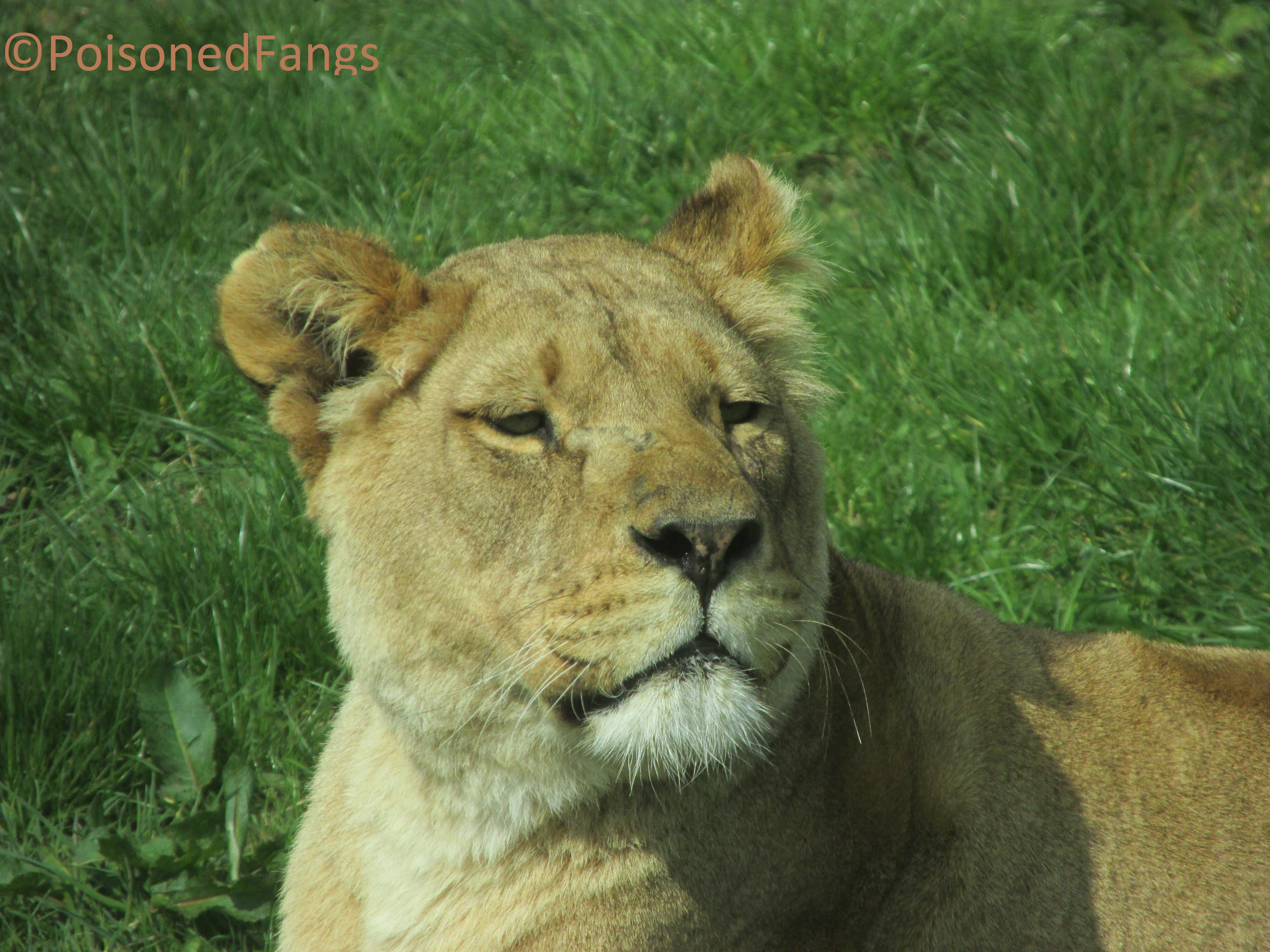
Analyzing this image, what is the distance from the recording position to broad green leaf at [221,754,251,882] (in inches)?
148

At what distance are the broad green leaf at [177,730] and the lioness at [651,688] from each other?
0.69 metres

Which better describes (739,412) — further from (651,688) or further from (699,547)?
(651,688)

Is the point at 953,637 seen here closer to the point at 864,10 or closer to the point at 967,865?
the point at 967,865

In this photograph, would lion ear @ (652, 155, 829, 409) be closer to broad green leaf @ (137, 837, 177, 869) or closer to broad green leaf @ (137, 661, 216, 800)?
broad green leaf @ (137, 661, 216, 800)

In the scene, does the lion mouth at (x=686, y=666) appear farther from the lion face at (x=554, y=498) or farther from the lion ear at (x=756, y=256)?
the lion ear at (x=756, y=256)

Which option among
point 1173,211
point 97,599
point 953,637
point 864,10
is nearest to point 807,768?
point 953,637

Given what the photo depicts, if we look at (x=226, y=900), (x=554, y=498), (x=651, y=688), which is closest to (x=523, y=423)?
(x=554, y=498)

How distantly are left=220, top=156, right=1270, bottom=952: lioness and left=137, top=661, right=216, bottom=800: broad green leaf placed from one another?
69 centimetres

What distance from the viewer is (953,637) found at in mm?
3326

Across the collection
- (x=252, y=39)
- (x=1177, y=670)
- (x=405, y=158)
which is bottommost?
A: (x=1177, y=670)

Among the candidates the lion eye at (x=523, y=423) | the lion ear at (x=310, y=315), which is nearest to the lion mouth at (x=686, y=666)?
the lion eye at (x=523, y=423)

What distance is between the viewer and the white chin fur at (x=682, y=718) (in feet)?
8.16

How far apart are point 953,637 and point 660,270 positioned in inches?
46.1

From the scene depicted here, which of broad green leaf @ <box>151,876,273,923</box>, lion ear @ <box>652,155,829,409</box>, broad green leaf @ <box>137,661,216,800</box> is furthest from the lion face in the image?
broad green leaf @ <box>137,661,216,800</box>
